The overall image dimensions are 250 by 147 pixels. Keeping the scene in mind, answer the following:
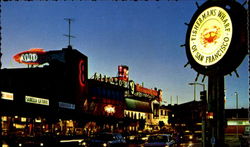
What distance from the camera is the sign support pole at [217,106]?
13797 mm

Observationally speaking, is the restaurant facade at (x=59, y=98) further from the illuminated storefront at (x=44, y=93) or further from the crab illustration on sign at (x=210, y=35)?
the crab illustration on sign at (x=210, y=35)

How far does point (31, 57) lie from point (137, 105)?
31700 millimetres

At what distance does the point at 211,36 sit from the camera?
12.9 meters

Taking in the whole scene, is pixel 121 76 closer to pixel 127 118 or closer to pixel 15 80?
pixel 127 118

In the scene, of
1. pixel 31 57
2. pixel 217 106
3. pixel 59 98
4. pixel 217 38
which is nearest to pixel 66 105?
pixel 59 98

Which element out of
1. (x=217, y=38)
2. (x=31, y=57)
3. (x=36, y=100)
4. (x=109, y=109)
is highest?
(x=31, y=57)

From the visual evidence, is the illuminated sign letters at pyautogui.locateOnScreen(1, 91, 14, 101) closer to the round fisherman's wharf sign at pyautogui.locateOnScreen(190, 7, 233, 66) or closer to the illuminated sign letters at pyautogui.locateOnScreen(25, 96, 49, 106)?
the illuminated sign letters at pyautogui.locateOnScreen(25, 96, 49, 106)

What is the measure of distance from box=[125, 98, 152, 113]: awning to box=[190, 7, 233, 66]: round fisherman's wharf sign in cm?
5694

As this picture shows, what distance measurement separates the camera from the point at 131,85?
76.5 metres

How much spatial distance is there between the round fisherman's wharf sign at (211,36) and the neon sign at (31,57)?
38.7 metres

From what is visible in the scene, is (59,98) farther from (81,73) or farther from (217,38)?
(217,38)

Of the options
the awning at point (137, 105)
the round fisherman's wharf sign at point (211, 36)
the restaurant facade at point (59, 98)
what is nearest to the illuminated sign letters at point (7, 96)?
the restaurant facade at point (59, 98)

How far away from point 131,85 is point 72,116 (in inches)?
1202

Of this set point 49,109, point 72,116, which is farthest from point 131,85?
point 49,109
